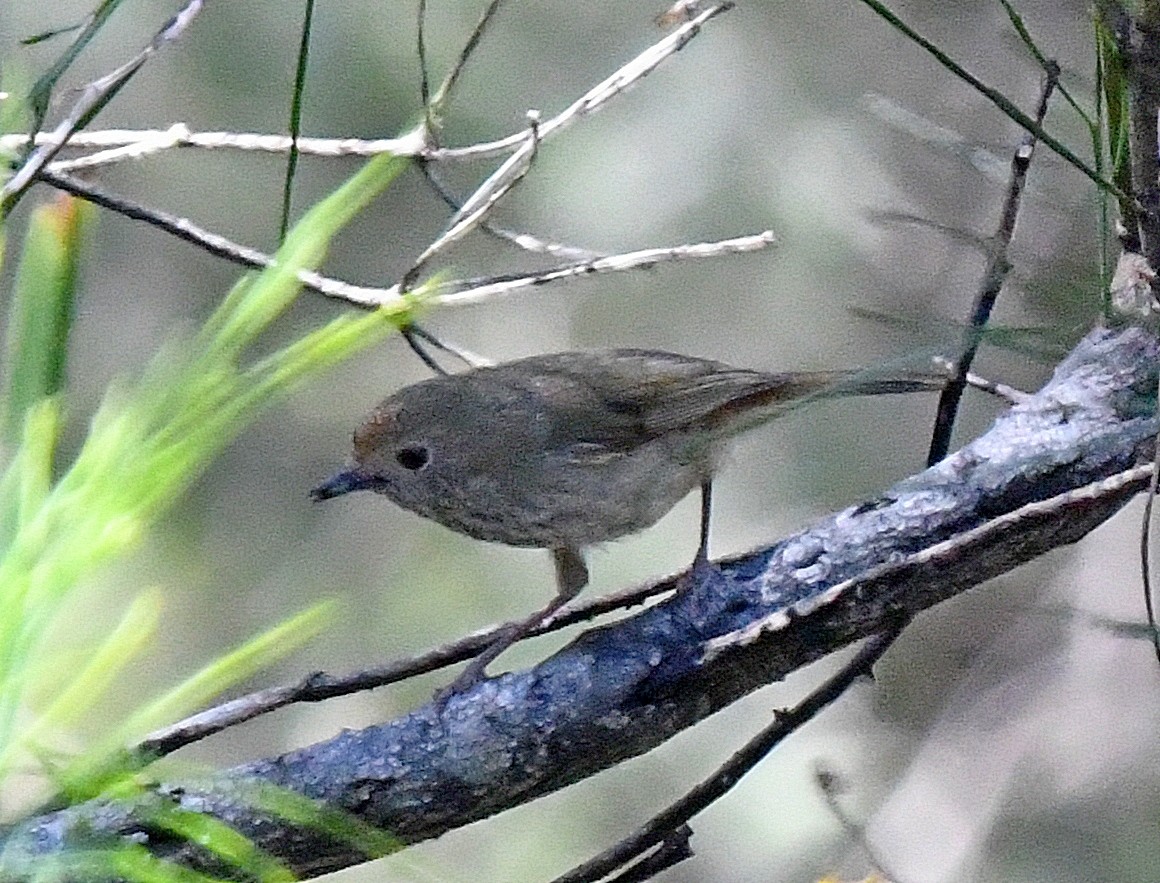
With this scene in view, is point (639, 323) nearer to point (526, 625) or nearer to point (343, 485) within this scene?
point (343, 485)

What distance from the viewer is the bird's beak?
Answer: 6.01ft

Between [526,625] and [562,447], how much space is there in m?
0.35

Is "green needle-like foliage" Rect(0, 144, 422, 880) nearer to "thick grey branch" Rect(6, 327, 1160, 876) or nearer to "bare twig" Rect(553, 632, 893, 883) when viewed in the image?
"thick grey branch" Rect(6, 327, 1160, 876)

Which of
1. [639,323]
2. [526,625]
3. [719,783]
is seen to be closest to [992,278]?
[719,783]

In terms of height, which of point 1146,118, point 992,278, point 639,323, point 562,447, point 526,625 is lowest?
point 1146,118

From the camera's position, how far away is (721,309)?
11.2 feet

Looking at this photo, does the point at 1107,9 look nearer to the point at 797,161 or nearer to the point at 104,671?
the point at 104,671

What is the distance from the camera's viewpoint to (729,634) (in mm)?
1286

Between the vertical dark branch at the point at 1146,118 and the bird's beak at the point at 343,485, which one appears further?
the bird's beak at the point at 343,485

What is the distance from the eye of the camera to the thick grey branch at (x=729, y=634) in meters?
1.20

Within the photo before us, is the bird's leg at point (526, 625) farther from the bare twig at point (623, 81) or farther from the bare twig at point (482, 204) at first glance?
the bare twig at point (623, 81)

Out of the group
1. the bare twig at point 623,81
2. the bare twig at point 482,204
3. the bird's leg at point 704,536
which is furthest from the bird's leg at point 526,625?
the bare twig at point 623,81

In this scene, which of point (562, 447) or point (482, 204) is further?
point (562, 447)

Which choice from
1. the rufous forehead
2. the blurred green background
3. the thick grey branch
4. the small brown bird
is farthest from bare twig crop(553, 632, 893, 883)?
the blurred green background
